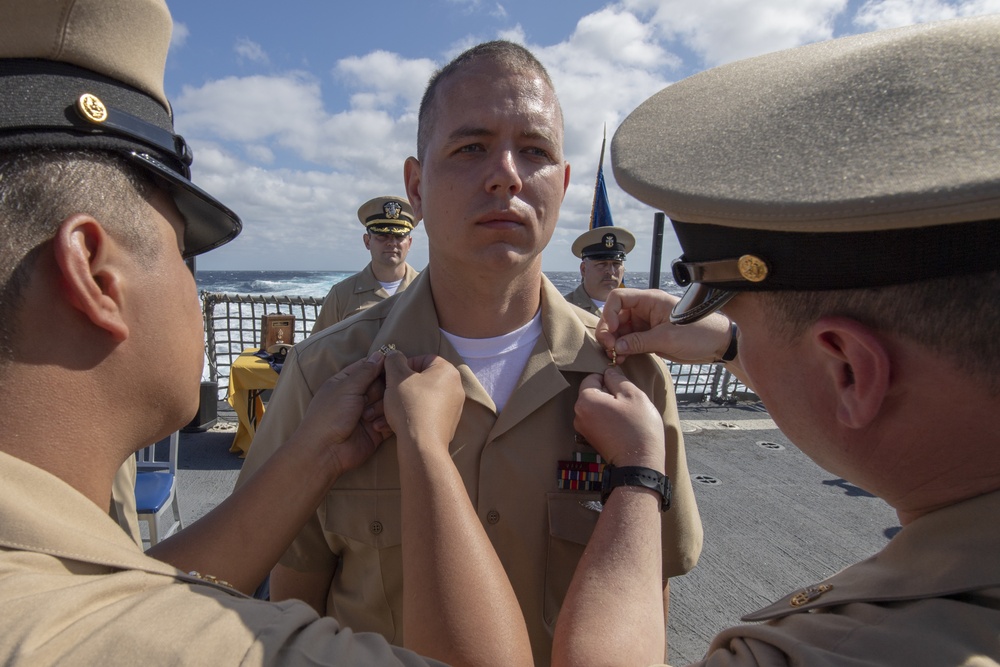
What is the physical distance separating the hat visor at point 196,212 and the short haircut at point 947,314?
1249mm

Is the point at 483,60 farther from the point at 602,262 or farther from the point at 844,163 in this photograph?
the point at 602,262

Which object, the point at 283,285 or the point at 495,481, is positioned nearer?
the point at 495,481

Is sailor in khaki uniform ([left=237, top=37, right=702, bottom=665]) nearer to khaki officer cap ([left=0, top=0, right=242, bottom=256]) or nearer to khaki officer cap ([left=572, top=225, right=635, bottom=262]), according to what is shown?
khaki officer cap ([left=0, top=0, right=242, bottom=256])

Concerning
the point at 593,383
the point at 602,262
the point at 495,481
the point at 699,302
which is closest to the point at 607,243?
the point at 602,262

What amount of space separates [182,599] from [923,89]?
1313 mm

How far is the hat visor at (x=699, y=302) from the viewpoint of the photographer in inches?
47.3

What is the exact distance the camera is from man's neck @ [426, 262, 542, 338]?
77.9 inches

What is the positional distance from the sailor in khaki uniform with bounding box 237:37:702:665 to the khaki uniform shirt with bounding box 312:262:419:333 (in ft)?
16.2

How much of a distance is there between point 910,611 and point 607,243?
6.87 metres

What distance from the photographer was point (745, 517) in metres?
5.24

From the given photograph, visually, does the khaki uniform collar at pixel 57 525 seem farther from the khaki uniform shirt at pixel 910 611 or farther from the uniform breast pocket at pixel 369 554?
the khaki uniform shirt at pixel 910 611

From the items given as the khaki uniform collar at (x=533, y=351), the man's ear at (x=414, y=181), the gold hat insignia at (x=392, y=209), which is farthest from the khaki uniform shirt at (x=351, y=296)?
the khaki uniform collar at (x=533, y=351)

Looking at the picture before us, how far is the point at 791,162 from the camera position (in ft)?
2.96

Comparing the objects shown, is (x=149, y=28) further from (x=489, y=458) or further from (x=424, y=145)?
(x=489, y=458)
